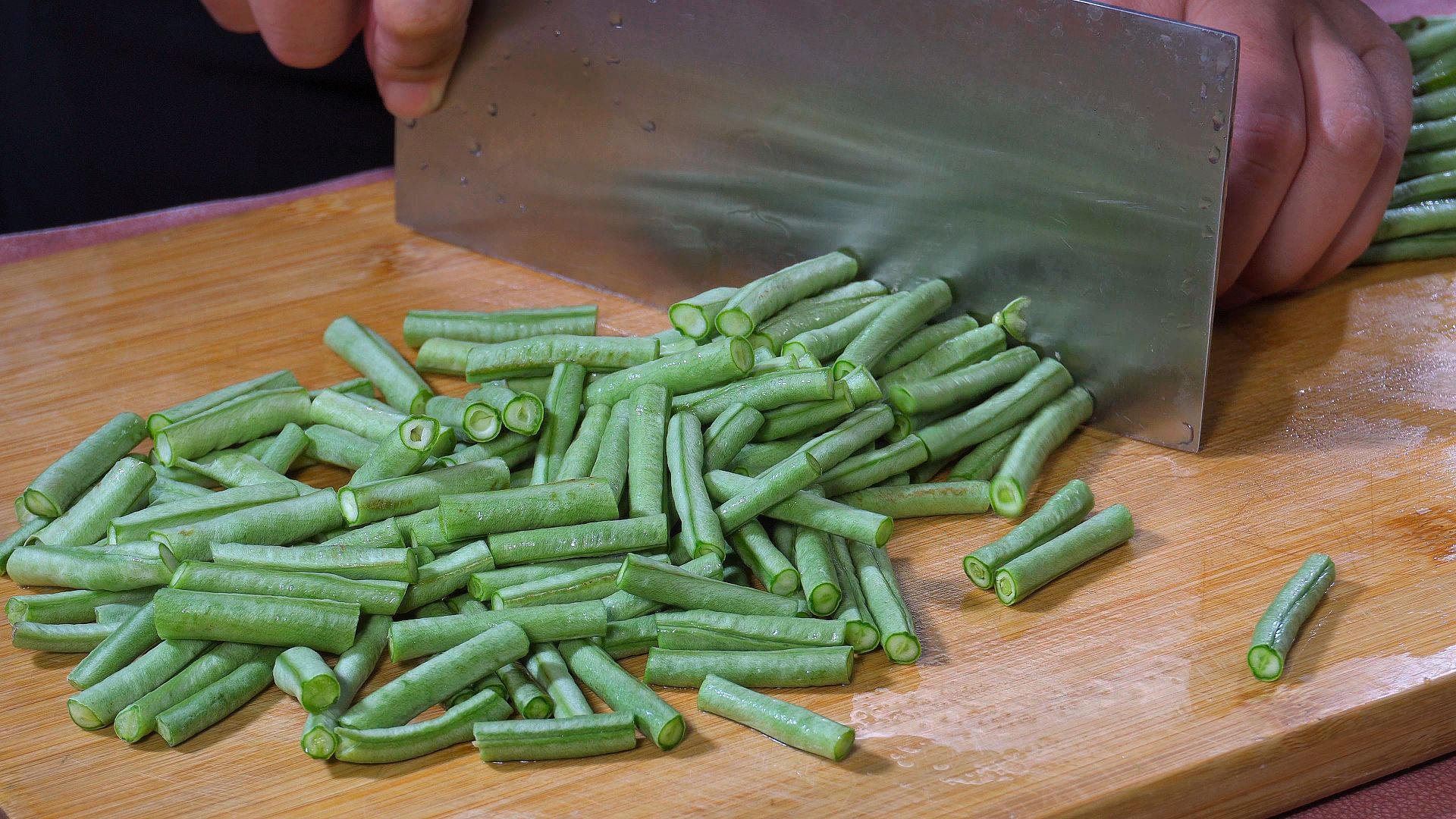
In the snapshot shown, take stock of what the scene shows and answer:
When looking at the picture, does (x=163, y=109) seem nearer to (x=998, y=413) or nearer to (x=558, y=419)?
(x=558, y=419)

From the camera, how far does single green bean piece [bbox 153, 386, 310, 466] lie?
114 inches

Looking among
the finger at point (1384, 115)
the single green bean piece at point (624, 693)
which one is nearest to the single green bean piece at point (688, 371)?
the single green bean piece at point (624, 693)

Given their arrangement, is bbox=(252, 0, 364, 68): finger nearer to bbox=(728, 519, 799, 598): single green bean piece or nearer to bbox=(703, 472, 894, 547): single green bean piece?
bbox=(703, 472, 894, 547): single green bean piece

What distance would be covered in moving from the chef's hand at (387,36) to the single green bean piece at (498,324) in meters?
0.75

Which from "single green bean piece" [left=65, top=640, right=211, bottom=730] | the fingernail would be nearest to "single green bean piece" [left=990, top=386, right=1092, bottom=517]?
"single green bean piece" [left=65, top=640, right=211, bottom=730]

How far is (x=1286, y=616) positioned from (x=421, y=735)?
148 cm

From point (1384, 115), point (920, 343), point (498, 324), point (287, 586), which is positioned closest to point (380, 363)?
point (498, 324)

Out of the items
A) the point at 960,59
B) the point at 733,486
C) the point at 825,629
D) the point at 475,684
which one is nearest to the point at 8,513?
the point at 475,684

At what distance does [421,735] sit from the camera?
2174 millimetres

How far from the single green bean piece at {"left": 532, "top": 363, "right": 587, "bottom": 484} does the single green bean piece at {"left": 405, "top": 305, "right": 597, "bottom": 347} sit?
29cm

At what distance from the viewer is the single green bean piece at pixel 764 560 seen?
8.17 feet

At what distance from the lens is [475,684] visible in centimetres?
232

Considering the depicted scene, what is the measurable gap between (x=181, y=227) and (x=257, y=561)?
1.90 m

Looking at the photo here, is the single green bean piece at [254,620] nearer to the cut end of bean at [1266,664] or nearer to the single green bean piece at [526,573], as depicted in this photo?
the single green bean piece at [526,573]
